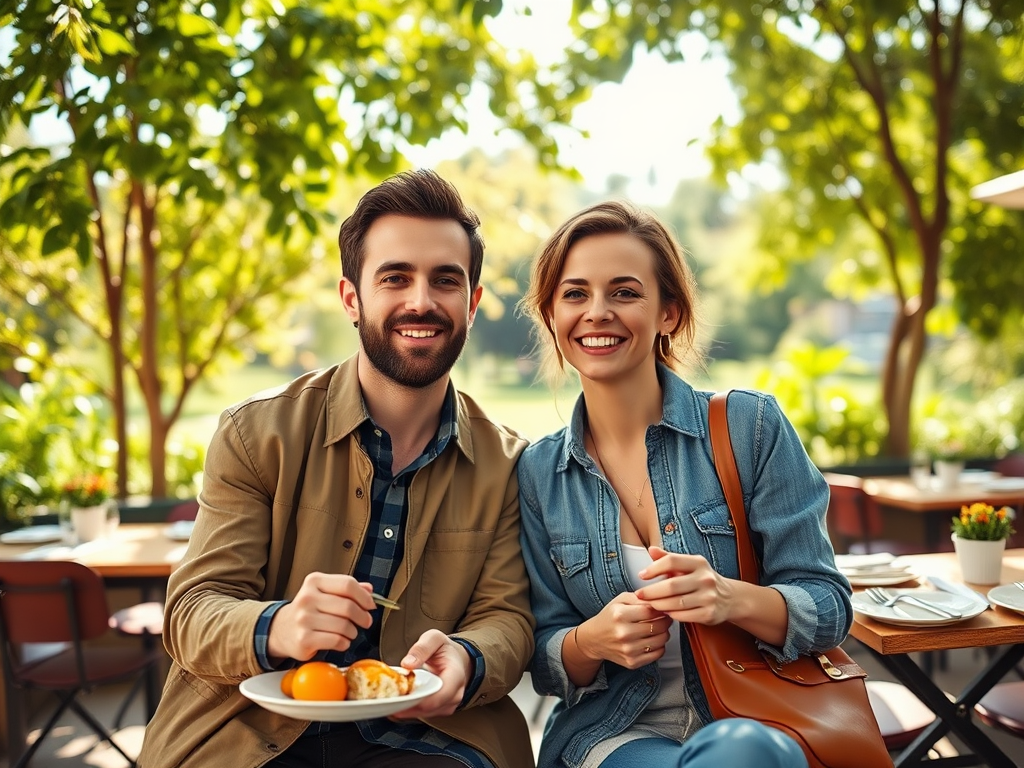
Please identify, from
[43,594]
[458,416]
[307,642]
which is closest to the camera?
[307,642]

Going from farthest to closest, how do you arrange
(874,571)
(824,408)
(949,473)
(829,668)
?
(824,408), (949,473), (874,571), (829,668)

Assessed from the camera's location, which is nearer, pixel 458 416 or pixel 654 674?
pixel 654 674

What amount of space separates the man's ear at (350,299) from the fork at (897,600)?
5.38 feet

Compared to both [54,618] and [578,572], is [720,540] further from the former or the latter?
[54,618]

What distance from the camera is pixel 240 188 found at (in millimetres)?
4707

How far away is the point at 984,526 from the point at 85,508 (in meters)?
3.68

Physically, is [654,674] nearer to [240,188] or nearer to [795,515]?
[795,515]

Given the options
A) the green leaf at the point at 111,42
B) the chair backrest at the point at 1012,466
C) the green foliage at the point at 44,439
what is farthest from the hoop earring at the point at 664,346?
the chair backrest at the point at 1012,466

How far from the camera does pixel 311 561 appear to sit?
7.29ft

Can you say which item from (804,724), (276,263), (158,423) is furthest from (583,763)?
(276,263)

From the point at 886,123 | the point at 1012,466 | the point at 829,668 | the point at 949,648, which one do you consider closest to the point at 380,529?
the point at 829,668

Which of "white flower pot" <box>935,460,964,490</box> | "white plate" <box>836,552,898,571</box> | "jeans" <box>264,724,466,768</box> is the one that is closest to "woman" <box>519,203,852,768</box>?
"jeans" <box>264,724,466,768</box>

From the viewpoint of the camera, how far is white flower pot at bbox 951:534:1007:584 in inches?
113

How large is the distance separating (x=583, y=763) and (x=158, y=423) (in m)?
4.28
